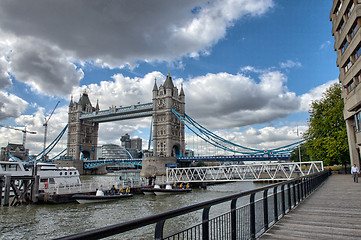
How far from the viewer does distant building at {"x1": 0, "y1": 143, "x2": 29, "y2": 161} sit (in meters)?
134

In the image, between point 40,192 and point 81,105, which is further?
point 81,105

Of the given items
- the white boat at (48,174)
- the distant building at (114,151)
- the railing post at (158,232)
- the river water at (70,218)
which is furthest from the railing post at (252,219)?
the distant building at (114,151)

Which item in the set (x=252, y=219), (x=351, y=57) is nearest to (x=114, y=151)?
(x=351, y=57)

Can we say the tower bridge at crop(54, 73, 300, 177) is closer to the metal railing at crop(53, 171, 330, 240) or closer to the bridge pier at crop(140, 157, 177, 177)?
the bridge pier at crop(140, 157, 177, 177)

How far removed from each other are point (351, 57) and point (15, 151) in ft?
495

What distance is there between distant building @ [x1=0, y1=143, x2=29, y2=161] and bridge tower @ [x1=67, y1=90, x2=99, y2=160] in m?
39.7

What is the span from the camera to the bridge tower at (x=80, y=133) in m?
114

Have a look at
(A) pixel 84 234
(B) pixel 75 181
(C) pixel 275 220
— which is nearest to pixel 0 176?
(B) pixel 75 181

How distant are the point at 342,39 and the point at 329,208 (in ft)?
86.3

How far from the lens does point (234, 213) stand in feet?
17.8

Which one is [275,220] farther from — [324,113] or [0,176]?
[324,113]

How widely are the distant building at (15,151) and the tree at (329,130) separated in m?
141

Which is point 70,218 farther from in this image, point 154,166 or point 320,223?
point 154,166

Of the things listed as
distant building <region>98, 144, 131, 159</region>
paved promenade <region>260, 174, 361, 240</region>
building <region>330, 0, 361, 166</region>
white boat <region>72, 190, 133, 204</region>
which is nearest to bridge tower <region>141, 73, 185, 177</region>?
white boat <region>72, 190, 133, 204</region>
